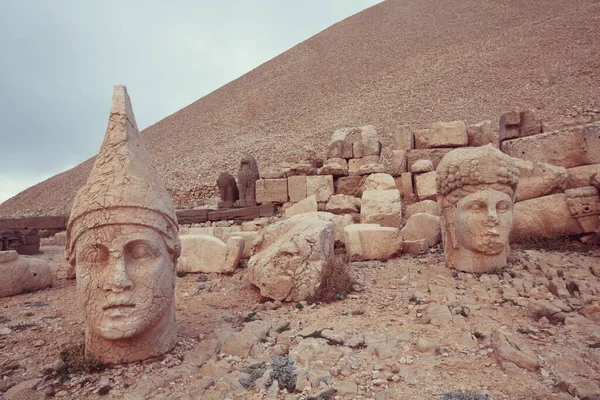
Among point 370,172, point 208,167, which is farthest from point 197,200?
point 370,172

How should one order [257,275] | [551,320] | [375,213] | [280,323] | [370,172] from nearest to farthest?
[551,320] < [280,323] < [257,275] < [375,213] < [370,172]

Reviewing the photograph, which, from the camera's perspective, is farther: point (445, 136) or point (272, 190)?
point (445, 136)

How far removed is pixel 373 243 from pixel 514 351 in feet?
11.0

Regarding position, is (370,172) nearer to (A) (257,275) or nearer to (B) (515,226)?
(B) (515,226)

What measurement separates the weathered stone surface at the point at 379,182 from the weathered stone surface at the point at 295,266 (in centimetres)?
459

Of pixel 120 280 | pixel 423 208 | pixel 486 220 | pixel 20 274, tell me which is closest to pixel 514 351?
pixel 486 220

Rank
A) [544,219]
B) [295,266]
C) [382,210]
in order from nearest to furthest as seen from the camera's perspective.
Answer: [295,266]
[544,219]
[382,210]

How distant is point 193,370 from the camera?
3.03m

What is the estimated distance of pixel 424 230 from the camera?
22.0 feet

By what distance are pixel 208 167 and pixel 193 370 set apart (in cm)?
1981

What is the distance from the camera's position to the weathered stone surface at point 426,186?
9.06m

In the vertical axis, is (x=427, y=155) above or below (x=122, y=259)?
above

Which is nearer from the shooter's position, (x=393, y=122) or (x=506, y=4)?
(x=393, y=122)

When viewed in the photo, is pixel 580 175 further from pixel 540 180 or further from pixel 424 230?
pixel 424 230
